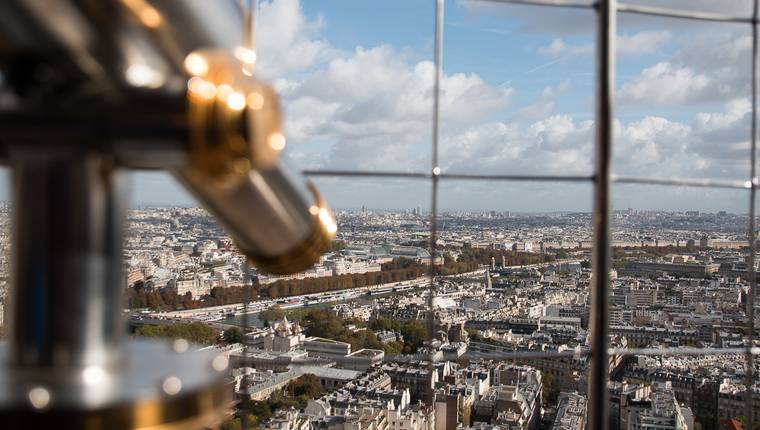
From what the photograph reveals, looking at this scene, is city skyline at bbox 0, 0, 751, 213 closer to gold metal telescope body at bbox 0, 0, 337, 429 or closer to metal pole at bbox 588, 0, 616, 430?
metal pole at bbox 588, 0, 616, 430

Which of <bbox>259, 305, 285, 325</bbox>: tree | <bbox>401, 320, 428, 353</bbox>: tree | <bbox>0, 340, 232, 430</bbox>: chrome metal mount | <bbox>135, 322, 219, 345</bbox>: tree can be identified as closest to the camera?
<bbox>0, 340, 232, 430</bbox>: chrome metal mount

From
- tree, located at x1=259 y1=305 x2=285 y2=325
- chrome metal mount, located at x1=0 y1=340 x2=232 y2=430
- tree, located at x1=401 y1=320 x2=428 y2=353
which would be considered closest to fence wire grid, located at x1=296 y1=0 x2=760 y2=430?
tree, located at x1=401 y1=320 x2=428 y2=353

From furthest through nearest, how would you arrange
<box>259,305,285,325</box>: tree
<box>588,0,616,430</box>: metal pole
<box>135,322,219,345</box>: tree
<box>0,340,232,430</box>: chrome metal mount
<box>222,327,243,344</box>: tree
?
1. <box>259,305,285,325</box>: tree
2. <box>222,327,243,344</box>: tree
3. <box>135,322,219,345</box>: tree
4. <box>588,0,616,430</box>: metal pole
5. <box>0,340,232,430</box>: chrome metal mount

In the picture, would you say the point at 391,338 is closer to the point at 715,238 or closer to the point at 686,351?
the point at 686,351

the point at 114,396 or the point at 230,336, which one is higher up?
the point at 114,396

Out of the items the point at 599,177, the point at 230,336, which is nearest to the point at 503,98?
the point at 599,177

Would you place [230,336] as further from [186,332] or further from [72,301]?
[72,301]

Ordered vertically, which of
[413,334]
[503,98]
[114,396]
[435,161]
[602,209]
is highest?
[503,98]
